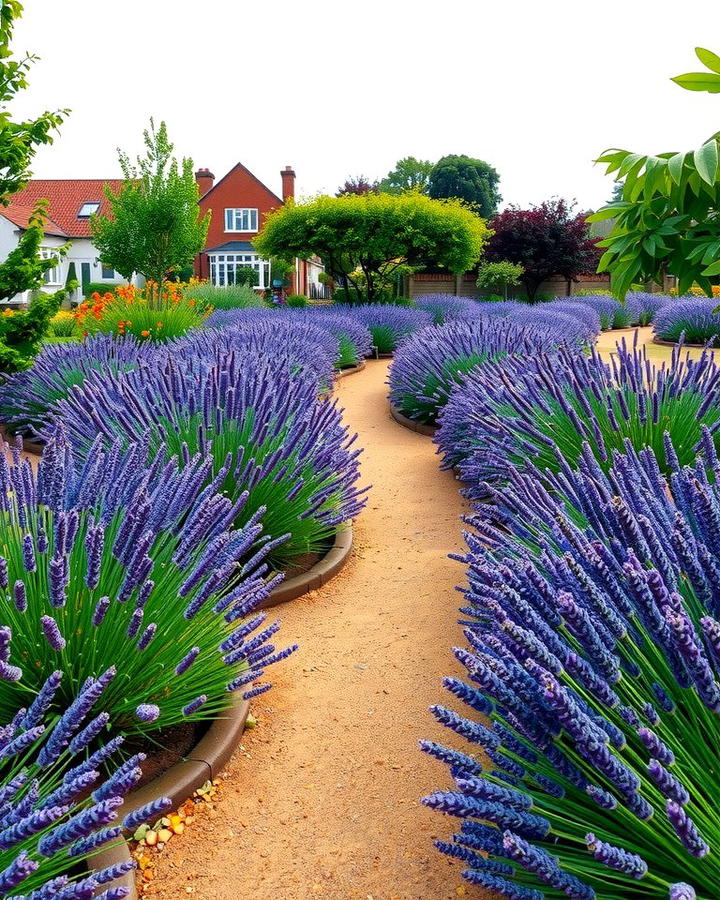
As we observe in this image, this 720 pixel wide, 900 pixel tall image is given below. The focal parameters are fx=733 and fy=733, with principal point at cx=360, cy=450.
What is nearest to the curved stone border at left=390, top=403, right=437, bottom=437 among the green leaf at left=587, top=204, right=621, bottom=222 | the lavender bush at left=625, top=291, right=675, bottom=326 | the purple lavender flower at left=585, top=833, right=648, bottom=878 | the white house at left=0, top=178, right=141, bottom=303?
the green leaf at left=587, top=204, right=621, bottom=222

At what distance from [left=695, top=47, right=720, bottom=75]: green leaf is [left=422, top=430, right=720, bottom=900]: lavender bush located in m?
1.19

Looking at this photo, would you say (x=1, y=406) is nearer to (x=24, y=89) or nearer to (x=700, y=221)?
(x=24, y=89)

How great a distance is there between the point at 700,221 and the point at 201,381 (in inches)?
107

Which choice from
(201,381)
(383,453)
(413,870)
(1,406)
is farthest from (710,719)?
(1,406)

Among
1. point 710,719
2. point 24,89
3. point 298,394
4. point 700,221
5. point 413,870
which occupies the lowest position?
point 413,870

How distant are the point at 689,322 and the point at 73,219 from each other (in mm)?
38589

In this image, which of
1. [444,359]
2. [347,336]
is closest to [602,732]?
[444,359]

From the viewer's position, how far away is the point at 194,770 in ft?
7.44

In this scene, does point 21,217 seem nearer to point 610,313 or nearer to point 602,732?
point 610,313

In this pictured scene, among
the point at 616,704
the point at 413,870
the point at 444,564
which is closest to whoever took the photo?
the point at 616,704

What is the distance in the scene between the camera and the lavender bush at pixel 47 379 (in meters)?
7.05

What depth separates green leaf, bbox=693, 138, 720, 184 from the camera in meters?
1.93

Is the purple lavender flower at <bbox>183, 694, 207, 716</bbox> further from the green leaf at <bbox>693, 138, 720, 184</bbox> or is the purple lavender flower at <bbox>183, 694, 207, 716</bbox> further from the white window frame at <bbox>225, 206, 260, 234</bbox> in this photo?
the white window frame at <bbox>225, 206, 260, 234</bbox>

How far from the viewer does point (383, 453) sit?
7020 millimetres
